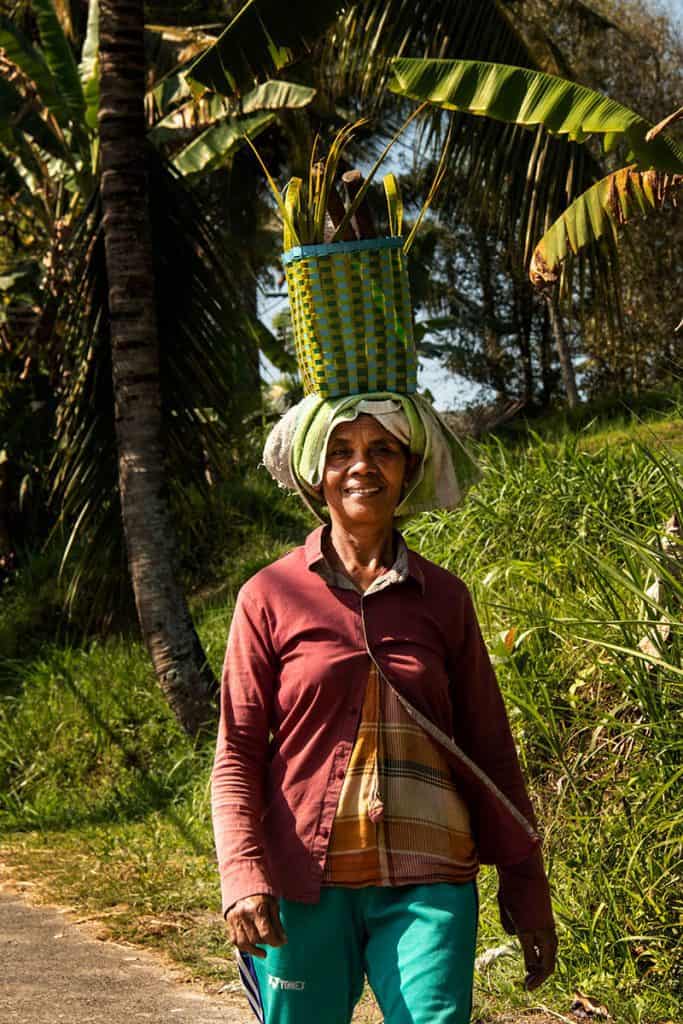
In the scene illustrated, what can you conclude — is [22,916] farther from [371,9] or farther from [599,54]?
[599,54]

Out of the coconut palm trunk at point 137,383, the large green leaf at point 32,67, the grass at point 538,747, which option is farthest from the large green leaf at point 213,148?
the grass at point 538,747

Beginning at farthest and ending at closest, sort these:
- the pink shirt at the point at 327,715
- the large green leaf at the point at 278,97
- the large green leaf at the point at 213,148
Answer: the large green leaf at the point at 213,148, the large green leaf at the point at 278,97, the pink shirt at the point at 327,715

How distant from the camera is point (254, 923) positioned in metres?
2.60

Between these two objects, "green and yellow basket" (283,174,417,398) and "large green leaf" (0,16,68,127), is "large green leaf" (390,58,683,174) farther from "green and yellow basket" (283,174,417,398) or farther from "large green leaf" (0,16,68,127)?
"large green leaf" (0,16,68,127)

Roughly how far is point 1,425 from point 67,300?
4819 millimetres

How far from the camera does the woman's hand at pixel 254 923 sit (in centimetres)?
260

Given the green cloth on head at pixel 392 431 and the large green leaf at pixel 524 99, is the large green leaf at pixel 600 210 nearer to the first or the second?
the large green leaf at pixel 524 99


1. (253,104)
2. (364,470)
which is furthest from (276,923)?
(253,104)

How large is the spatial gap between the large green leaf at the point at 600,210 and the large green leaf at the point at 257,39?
1.67 meters

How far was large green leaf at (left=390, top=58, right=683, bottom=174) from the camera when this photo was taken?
21.5 feet

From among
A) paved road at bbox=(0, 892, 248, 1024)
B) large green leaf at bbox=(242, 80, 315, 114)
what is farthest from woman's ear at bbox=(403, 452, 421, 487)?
large green leaf at bbox=(242, 80, 315, 114)

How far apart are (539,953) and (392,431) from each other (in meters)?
1.15

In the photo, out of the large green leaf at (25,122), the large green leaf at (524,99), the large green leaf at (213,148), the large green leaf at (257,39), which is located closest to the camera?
the large green leaf at (524,99)

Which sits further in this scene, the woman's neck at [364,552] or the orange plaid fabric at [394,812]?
the woman's neck at [364,552]
